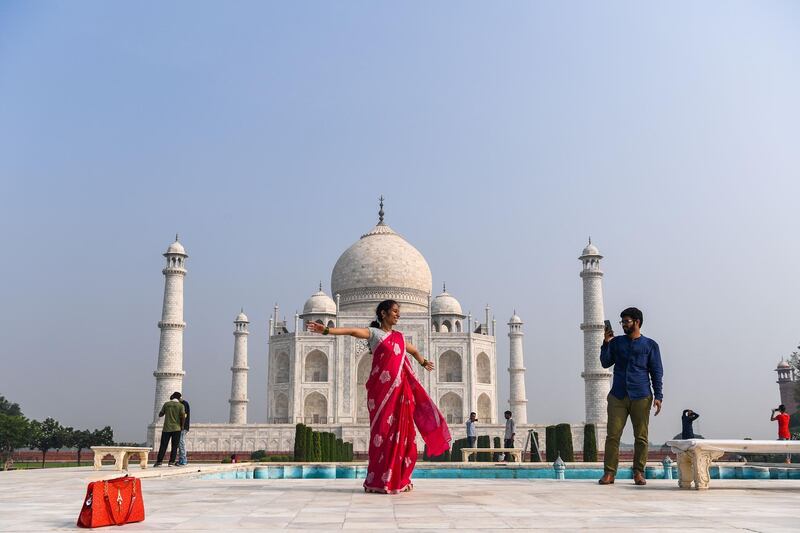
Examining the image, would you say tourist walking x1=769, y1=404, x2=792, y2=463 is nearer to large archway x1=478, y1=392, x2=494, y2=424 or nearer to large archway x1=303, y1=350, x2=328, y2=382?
large archway x1=478, y1=392, x2=494, y2=424

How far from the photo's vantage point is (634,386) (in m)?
7.18

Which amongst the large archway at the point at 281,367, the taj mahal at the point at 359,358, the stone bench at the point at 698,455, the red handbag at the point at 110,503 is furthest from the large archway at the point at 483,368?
the red handbag at the point at 110,503

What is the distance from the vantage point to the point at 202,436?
106ft

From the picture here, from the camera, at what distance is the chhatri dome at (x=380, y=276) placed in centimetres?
4003

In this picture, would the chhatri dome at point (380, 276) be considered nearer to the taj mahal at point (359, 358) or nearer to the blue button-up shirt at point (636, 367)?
the taj mahal at point (359, 358)

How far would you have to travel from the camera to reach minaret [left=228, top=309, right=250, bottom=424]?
3838cm

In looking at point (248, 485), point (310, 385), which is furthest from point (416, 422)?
point (310, 385)

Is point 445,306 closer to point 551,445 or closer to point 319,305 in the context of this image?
point 319,305

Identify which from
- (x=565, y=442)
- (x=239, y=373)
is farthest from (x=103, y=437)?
(x=565, y=442)

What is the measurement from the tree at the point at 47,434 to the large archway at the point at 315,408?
10.0 meters

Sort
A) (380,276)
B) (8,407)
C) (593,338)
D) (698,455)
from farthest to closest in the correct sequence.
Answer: (8,407)
(380,276)
(593,338)
(698,455)

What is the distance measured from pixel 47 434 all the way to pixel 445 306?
1891 cm

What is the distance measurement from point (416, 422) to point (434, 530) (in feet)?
9.06

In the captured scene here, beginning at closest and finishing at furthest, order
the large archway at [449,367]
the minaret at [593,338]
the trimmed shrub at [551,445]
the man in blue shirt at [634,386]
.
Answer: the man in blue shirt at [634,386] → the trimmed shrub at [551,445] → the minaret at [593,338] → the large archway at [449,367]
